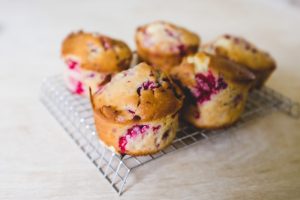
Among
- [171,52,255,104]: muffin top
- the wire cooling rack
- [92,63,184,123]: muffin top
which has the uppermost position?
[171,52,255,104]: muffin top

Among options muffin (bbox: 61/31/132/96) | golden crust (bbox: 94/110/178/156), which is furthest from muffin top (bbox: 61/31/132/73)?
golden crust (bbox: 94/110/178/156)

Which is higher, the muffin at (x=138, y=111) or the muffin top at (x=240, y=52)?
the muffin top at (x=240, y=52)

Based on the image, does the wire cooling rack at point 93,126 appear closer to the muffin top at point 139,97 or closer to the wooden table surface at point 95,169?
the wooden table surface at point 95,169

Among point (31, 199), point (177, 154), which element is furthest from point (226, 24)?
point (31, 199)

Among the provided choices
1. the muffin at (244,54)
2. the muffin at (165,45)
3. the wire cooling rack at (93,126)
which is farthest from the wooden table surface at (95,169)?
the muffin at (165,45)

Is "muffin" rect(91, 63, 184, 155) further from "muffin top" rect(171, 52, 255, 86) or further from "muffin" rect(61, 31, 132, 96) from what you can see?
"muffin" rect(61, 31, 132, 96)

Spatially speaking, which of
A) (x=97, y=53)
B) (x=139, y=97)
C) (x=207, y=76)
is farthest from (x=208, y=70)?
(x=97, y=53)

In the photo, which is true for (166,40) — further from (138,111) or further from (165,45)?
(138,111)
